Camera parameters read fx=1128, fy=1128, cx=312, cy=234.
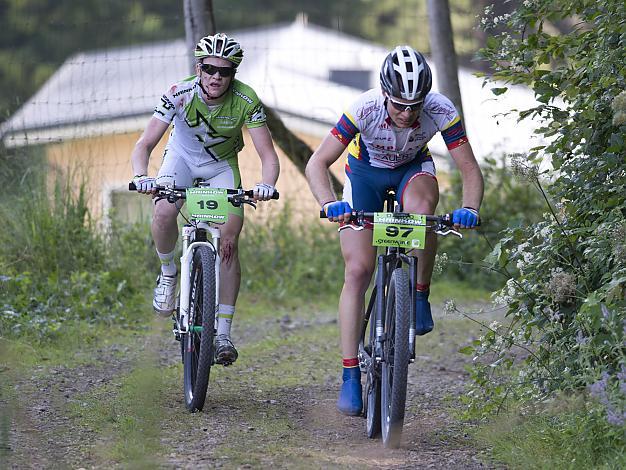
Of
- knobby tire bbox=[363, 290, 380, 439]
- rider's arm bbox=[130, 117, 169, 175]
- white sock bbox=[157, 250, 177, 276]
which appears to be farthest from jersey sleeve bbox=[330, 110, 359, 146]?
white sock bbox=[157, 250, 177, 276]

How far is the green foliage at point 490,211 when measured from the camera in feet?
35.3

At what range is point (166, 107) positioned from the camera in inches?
248

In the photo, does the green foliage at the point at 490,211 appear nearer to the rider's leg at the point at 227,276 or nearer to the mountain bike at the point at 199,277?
the rider's leg at the point at 227,276

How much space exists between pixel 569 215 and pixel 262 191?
5.25 ft

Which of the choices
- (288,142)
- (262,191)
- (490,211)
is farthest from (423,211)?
(490,211)

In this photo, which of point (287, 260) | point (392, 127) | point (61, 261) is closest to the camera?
point (392, 127)

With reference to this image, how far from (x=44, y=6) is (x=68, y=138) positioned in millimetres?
21550

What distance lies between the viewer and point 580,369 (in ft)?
16.7

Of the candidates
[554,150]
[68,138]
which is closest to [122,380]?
[554,150]

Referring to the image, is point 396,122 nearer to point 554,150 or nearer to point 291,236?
point 554,150

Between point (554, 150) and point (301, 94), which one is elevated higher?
point (301, 94)

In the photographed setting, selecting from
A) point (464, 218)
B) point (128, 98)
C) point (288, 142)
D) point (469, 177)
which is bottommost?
point (464, 218)

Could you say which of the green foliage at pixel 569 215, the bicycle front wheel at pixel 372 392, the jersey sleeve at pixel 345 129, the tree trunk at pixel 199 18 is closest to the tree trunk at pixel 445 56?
Answer: the tree trunk at pixel 199 18

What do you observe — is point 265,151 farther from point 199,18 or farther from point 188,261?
point 199,18
